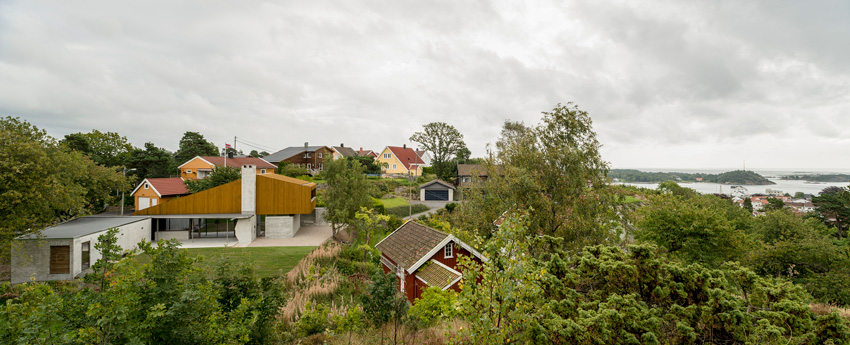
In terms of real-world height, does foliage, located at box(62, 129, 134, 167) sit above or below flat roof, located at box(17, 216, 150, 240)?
above

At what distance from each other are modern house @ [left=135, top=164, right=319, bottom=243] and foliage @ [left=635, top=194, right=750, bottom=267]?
73.5ft

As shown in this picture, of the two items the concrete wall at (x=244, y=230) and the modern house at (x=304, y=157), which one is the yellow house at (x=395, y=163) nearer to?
the modern house at (x=304, y=157)

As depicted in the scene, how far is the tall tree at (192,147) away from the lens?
53.7m

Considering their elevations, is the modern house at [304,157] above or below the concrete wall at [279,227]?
above

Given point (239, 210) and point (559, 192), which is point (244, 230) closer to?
point (239, 210)

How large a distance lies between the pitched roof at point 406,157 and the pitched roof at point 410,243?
151 ft

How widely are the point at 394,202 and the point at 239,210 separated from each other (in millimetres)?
17788

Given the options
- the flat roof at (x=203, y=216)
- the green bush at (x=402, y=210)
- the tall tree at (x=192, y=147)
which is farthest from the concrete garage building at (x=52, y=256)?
the tall tree at (x=192, y=147)

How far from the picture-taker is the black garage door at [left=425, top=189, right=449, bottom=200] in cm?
4306

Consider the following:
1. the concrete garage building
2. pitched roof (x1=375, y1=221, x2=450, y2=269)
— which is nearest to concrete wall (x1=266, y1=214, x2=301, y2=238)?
the concrete garage building

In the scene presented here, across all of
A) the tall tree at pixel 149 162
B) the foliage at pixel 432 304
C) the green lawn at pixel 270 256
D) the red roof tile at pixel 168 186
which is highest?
the tall tree at pixel 149 162

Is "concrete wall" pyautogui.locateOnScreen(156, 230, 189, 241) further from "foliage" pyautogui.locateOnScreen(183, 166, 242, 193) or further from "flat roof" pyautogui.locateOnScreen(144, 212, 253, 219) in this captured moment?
"foliage" pyautogui.locateOnScreen(183, 166, 242, 193)

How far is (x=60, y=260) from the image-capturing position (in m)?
15.2

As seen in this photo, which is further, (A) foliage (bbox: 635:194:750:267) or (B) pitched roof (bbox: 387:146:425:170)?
(B) pitched roof (bbox: 387:146:425:170)
